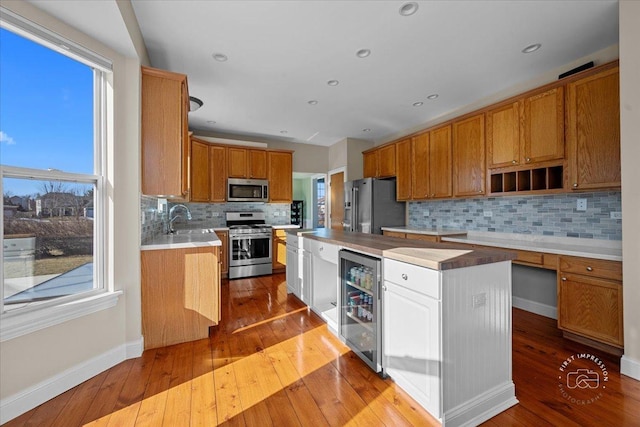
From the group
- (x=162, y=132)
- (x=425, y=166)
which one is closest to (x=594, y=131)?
(x=425, y=166)

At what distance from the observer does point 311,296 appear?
2.93 m

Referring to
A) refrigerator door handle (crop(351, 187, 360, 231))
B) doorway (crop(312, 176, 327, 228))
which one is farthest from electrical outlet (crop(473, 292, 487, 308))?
doorway (crop(312, 176, 327, 228))

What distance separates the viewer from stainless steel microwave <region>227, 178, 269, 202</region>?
498 centimetres

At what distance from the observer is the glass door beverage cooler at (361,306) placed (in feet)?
6.10

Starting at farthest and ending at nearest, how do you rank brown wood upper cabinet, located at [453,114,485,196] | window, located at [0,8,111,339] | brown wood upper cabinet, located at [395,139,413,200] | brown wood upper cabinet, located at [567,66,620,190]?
1. brown wood upper cabinet, located at [395,139,413,200]
2. brown wood upper cabinet, located at [453,114,485,196]
3. brown wood upper cabinet, located at [567,66,620,190]
4. window, located at [0,8,111,339]

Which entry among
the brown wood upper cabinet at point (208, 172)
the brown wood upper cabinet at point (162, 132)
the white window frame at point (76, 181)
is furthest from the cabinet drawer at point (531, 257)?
the brown wood upper cabinet at point (208, 172)

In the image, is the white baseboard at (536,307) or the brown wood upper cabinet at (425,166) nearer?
the white baseboard at (536,307)

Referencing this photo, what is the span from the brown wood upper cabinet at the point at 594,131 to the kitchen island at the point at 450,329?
1601 millimetres

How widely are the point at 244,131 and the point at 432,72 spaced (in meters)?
3.53

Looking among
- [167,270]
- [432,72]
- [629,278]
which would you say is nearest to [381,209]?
[432,72]

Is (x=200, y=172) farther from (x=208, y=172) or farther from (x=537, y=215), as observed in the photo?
(x=537, y=215)

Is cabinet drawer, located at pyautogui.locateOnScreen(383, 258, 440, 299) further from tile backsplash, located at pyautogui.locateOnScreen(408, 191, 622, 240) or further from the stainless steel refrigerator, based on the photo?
the stainless steel refrigerator

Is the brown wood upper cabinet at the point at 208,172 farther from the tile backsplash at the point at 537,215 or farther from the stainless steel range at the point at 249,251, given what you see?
the tile backsplash at the point at 537,215

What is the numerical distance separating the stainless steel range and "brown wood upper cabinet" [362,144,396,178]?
2262 mm
